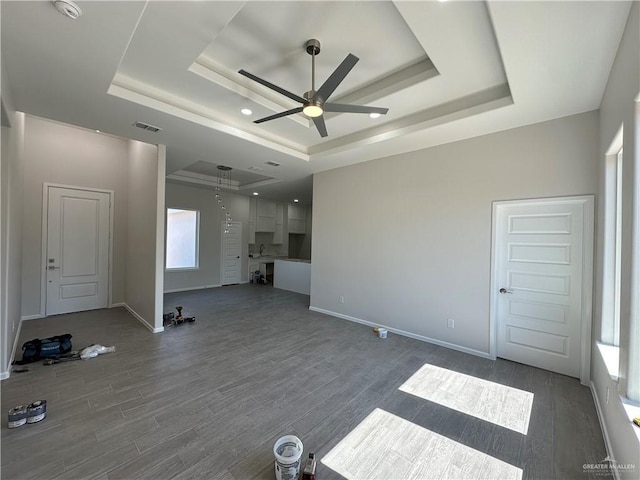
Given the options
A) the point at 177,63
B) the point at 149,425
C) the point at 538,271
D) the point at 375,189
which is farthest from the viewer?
the point at 375,189

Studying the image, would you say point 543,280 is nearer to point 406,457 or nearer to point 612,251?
point 612,251

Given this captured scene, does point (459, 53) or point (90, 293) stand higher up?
point (459, 53)

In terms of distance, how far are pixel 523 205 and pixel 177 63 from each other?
4178mm

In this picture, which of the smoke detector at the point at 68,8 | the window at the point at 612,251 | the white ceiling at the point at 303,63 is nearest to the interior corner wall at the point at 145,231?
the white ceiling at the point at 303,63

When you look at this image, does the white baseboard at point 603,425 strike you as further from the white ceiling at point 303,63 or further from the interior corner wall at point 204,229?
the interior corner wall at point 204,229

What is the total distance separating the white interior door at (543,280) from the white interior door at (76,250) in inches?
285

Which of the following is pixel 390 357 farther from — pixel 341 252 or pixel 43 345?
pixel 43 345

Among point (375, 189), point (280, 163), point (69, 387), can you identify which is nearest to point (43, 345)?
point (69, 387)

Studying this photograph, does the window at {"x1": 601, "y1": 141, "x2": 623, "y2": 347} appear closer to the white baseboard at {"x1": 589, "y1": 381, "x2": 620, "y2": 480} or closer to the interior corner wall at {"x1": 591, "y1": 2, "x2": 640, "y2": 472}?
the interior corner wall at {"x1": 591, "y1": 2, "x2": 640, "y2": 472}

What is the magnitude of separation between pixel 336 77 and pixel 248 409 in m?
2.99

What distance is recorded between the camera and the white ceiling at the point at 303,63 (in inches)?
74.0

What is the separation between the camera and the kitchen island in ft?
24.9

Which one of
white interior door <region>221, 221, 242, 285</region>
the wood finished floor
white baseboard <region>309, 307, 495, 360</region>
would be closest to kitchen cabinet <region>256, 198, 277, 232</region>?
white interior door <region>221, 221, 242, 285</region>

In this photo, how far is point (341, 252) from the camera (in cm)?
528
